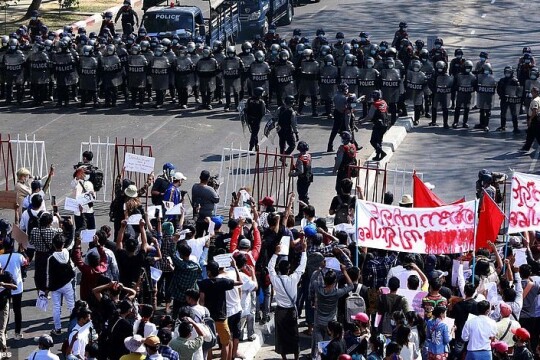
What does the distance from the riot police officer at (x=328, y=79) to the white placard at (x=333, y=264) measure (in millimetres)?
13139

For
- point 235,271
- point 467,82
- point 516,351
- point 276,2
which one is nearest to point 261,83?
point 467,82

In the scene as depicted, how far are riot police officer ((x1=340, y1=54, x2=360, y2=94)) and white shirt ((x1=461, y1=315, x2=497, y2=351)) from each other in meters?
14.9

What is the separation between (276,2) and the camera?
4059cm

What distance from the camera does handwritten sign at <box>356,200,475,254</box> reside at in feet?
56.0

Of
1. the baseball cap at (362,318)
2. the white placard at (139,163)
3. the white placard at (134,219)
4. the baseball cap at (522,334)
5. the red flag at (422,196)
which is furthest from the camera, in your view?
the white placard at (139,163)

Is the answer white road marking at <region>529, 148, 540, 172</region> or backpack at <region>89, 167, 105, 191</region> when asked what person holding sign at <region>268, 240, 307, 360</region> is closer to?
backpack at <region>89, 167, 105, 191</region>

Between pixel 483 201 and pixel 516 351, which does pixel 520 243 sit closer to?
pixel 483 201

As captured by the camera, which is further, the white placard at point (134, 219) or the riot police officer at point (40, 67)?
the riot police officer at point (40, 67)

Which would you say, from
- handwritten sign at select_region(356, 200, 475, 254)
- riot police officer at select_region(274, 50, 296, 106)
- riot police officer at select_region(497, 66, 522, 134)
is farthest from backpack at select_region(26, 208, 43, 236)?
riot police officer at select_region(497, 66, 522, 134)

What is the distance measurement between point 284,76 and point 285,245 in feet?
42.7

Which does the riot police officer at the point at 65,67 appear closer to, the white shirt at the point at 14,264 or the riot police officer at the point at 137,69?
the riot police officer at the point at 137,69

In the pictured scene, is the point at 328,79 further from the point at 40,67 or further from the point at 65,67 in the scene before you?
the point at 40,67

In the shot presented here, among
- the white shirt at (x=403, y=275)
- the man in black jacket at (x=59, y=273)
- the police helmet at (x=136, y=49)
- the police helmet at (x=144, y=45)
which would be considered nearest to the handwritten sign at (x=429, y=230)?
the white shirt at (x=403, y=275)

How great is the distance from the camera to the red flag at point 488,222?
17.9 metres
